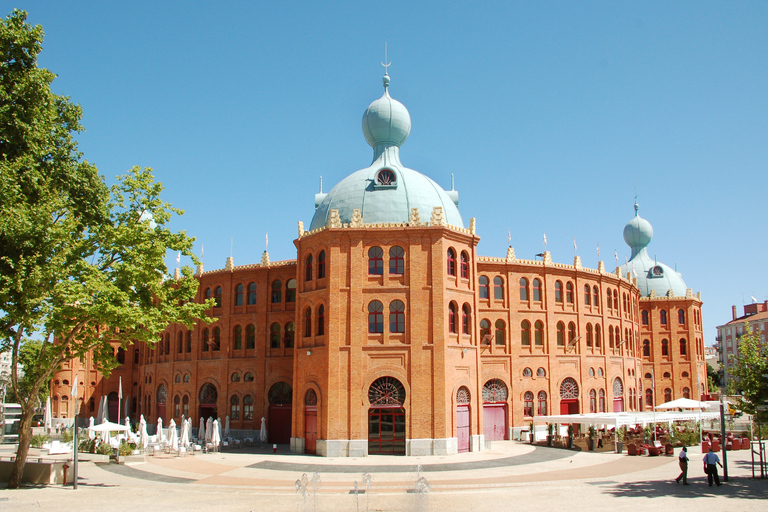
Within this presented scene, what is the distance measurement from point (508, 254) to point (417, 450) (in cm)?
1831

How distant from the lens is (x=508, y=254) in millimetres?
50062

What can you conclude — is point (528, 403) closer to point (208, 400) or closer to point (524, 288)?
point (524, 288)

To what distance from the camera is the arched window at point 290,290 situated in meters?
49.7

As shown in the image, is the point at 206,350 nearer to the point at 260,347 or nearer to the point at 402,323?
the point at 260,347

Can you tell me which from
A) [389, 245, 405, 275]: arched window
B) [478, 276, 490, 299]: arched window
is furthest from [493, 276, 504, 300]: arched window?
[389, 245, 405, 275]: arched window

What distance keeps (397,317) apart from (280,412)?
14.5m

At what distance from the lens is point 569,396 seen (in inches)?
2025

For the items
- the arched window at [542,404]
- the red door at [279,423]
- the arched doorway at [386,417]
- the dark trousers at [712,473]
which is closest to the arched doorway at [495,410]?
the arched window at [542,404]

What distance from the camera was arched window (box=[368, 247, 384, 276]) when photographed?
132ft

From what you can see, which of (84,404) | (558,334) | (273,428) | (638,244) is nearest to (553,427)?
(558,334)

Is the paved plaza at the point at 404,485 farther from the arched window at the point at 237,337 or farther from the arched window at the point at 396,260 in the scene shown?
the arched window at the point at 237,337

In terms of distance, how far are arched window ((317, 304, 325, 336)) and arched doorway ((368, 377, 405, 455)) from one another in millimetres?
4715

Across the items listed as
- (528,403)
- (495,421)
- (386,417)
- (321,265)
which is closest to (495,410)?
(495,421)

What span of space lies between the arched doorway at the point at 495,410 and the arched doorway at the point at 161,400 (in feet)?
87.1
